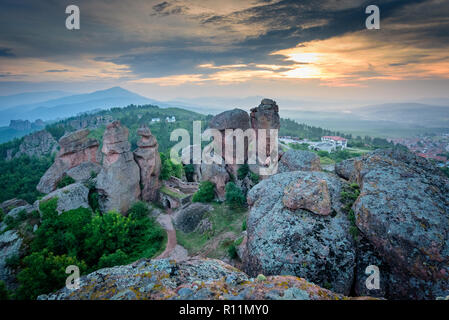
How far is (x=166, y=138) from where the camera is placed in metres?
109

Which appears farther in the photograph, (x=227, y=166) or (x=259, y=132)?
(x=227, y=166)

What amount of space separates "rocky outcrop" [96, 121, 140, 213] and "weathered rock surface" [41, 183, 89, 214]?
1.66 metres

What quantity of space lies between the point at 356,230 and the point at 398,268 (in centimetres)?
159

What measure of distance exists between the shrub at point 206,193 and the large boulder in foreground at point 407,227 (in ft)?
68.4

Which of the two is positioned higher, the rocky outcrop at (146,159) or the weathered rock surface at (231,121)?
the weathered rock surface at (231,121)

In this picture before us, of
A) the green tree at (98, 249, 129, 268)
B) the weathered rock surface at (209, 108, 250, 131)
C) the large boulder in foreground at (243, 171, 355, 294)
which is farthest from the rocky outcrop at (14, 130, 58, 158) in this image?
the large boulder in foreground at (243, 171, 355, 294)

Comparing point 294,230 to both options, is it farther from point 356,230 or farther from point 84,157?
point 84,157

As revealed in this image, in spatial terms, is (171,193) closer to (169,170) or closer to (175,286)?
(169,170)

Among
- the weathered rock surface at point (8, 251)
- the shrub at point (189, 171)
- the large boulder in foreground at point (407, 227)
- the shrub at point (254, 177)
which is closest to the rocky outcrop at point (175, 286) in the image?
the large boulder in foreground at point (407, 227)

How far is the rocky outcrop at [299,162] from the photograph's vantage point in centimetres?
1686

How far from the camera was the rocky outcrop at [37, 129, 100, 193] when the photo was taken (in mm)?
26828

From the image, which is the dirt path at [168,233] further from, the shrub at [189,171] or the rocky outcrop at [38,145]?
the rocky outcrop at [38,145]

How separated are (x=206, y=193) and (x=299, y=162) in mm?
14065
